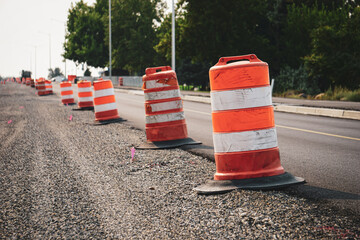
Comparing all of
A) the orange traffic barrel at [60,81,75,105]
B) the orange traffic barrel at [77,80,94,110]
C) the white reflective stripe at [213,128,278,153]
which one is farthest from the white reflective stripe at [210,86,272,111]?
the orange traffic barrel at [60,81,75,105]

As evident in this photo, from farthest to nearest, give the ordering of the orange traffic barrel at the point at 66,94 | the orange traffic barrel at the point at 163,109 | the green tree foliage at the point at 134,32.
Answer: the green tree foliage at the point at 134,32
the orange traffic barrel at the point at 66,94
the orange traffic barrel at the point at 163,109

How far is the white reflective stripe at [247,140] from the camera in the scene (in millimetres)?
4551

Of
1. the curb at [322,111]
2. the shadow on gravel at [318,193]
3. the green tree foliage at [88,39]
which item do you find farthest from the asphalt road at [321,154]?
the green tree foliage at [88,39]

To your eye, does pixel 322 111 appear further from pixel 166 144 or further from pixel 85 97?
pixel 85 97

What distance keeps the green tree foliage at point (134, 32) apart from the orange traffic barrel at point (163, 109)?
5367cm

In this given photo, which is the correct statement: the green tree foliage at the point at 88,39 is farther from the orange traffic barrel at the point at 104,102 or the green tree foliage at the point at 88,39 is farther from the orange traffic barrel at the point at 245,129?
the orange traffic barrel at the point at 245,129

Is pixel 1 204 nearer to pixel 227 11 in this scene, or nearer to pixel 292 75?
pixel 292 75

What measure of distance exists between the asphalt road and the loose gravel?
1.51ft

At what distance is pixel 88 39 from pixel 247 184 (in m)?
68.6

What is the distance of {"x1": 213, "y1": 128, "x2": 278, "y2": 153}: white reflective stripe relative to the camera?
4551mm

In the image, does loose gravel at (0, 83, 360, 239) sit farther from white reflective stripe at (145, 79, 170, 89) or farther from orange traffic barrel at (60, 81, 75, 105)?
orange traffic barrel at (60, 81, 75, 105)

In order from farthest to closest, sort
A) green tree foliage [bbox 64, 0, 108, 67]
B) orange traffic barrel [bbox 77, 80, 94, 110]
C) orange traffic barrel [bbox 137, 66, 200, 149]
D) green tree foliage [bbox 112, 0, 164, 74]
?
green tree foliage [bbox 64, 0, 108, 67] → green tree foliage [bbox 112, 0, 164, 74] → orange traffic barrel [bbox 77, 80, 94, 110] → orange traffic barrel [bbox 137, 66, 200, 149]

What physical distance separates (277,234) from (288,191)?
1.36m

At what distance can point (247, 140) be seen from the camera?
455cm
